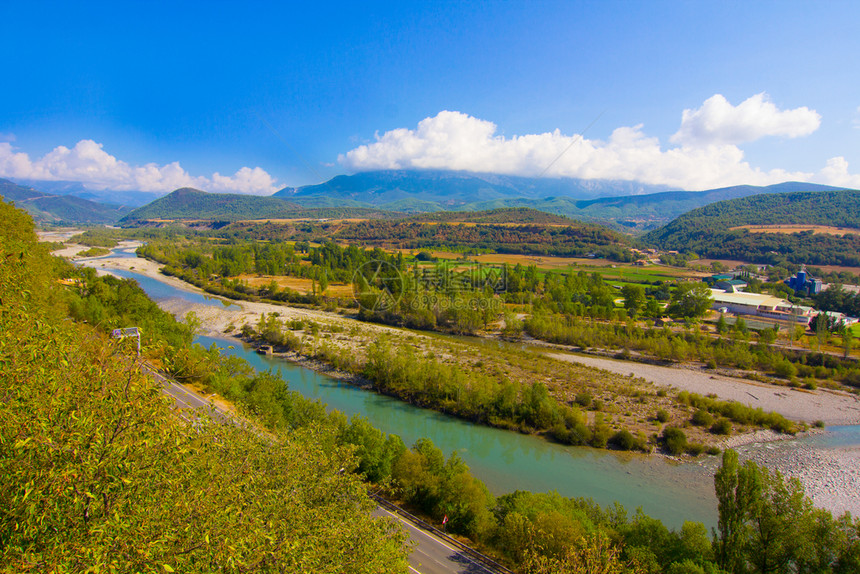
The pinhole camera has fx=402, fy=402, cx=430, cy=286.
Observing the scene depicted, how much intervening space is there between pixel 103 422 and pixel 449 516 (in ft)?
40.2

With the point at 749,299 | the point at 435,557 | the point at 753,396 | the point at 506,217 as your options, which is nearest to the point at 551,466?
the point at 435,557

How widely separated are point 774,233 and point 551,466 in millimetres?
100579

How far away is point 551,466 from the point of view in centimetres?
1928

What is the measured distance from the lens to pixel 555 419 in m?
22.1

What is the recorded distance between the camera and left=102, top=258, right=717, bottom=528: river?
16.8 metres

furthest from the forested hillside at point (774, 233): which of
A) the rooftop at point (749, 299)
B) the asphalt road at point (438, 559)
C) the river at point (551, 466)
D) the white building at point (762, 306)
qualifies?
the asphalt road at point (438, 559)

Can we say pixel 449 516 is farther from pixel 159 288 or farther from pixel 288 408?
pixel 159 288

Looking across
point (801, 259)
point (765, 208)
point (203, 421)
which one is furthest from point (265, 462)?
point (765, 208)

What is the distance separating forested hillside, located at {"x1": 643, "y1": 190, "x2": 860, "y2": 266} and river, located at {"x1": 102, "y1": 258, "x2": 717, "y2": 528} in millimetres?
78501

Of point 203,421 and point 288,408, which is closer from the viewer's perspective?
point 203,421

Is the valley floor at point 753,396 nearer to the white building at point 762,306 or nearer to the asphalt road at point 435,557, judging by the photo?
the asphalt road at point 435,557

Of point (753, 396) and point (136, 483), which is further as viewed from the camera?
point (753, 396)

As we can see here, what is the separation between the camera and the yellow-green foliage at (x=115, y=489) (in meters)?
3.16

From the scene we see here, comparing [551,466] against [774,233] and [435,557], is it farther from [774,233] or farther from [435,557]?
[774,233]
